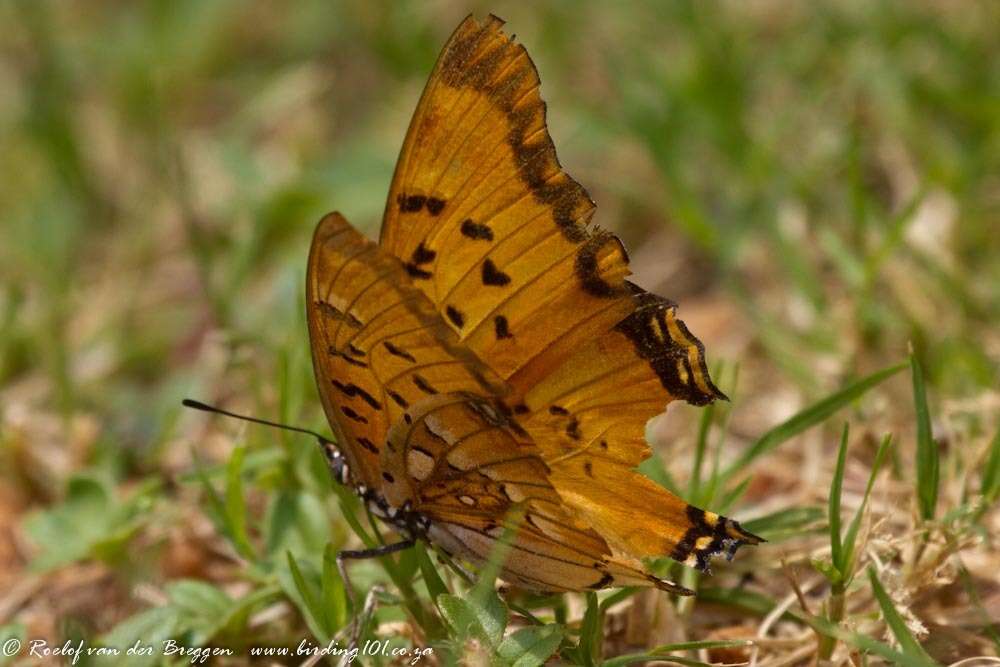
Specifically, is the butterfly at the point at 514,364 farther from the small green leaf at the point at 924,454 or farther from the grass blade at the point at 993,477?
the grass blade at the point at 993,477

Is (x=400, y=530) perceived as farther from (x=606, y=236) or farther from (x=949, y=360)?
(x=949, y=360)

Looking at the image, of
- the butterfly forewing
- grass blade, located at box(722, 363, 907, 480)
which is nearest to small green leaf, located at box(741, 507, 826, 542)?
grass blade, located at box(722, 363, 907, 480)

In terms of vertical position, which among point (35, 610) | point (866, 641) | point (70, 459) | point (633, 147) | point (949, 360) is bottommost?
point (866, 641)

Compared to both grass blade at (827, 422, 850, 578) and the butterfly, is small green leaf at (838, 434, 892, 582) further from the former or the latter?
the butterfly

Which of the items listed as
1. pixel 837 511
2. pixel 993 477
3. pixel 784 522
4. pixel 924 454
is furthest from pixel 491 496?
pixel 993 477

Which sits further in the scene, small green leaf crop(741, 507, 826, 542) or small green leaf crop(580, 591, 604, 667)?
small green leaf crop(741, 507, 826, 542)

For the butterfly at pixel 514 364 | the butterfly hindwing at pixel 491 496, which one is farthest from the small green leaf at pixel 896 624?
the butterfly hindwing at pixel 491 496

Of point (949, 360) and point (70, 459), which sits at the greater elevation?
point (70, 459)

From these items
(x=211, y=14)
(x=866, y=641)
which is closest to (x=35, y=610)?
(x=866, y=641)
